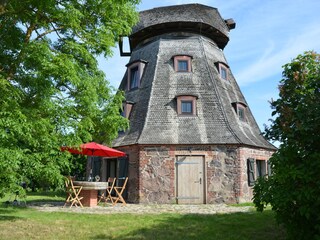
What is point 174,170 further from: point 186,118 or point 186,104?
point 186,104

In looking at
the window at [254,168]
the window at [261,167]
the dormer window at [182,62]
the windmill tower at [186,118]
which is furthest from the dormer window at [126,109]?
the window at [261,167]

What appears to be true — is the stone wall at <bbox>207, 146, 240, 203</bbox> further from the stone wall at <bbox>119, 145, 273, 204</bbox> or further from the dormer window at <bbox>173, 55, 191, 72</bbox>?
the dormer window at <bbox>173, 55, 191, 72</bbox>

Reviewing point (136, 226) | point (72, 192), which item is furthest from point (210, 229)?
point (72, 192)

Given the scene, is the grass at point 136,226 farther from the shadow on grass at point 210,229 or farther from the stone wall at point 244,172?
the stone wall at point 244,172

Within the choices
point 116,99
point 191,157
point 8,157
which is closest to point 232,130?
point 191,157

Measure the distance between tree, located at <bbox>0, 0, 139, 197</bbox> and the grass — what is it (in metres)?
1.21

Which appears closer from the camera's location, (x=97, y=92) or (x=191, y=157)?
(x=97, y=92)

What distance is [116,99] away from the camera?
1006 centimetres

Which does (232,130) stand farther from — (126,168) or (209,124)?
(126,168)

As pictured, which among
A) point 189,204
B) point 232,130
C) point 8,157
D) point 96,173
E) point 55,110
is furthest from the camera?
point 96,173

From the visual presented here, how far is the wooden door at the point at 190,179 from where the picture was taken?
47.3 ft

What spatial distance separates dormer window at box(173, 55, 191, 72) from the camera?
57.5 feet

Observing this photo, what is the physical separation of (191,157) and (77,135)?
7.56 m

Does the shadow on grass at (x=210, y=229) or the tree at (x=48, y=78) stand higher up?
the tree at (x=48, y=78)
